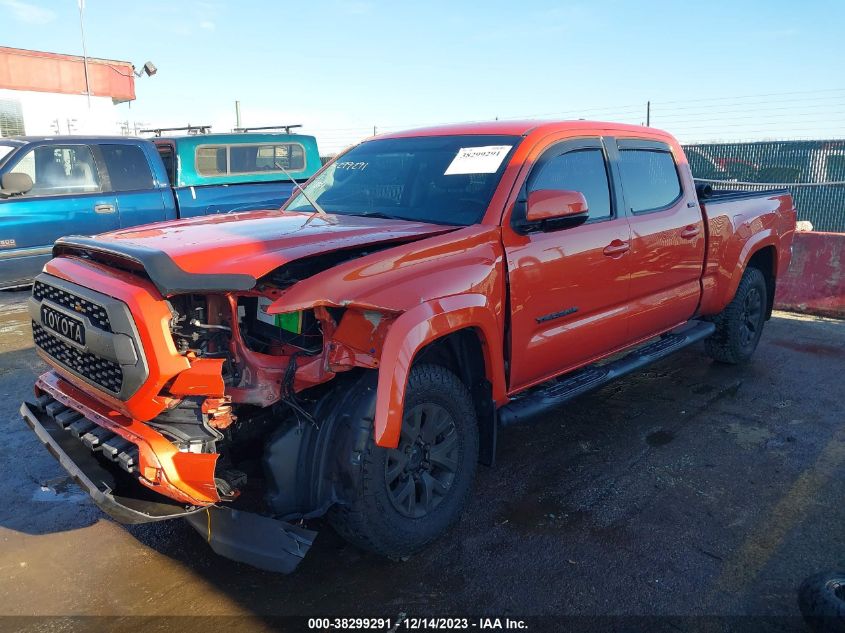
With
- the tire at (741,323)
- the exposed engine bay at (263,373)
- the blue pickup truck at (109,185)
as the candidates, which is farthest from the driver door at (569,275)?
the blue pickup truck at (109,185)

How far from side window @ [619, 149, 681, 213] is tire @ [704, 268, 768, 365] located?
1289mm

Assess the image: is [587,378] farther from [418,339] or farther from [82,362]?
[82,362]

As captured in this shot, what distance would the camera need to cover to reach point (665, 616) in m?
2.60

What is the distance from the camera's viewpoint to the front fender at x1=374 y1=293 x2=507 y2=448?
2.52 meters

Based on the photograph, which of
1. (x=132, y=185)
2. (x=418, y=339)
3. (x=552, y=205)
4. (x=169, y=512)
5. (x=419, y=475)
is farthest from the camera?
(x=132, y=185)

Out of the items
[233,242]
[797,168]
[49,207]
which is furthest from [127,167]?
[797,168]

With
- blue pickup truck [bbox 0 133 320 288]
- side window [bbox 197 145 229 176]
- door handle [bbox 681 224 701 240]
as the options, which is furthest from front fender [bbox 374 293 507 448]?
side window [bbox 197 145 229 176]

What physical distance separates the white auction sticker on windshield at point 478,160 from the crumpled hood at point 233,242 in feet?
1.55

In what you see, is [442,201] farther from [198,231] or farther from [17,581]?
[17,581]

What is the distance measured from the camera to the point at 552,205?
3.22 meters

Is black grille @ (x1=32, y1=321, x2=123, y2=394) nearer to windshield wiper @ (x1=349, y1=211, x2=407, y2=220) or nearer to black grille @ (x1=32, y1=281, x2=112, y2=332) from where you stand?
black grille @ (x1=32, y1=281, x2=112, y2=332)

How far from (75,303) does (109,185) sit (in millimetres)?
5471

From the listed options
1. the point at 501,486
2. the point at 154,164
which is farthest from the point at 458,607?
the point at 154,164

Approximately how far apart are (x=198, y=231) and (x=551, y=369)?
2.00 metres
